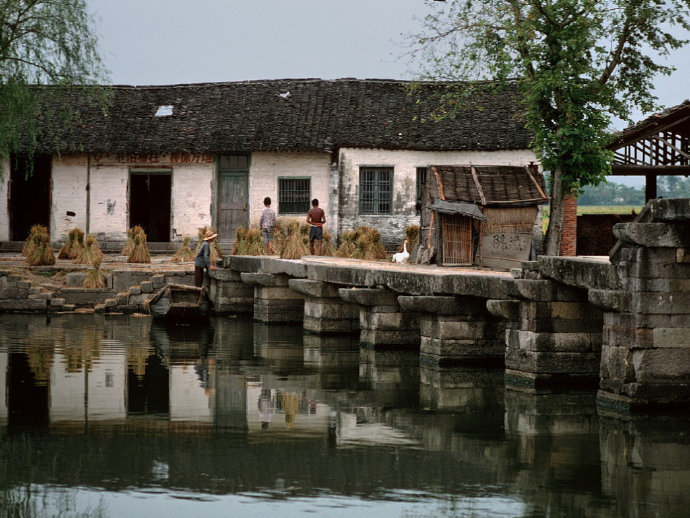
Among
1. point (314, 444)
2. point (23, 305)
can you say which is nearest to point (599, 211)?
point (23, 305)

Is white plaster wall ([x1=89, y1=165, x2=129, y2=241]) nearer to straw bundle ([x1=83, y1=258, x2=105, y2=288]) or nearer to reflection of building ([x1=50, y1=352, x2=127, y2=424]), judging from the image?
straw bundle ([x1=83, y1=258, x2=105, y2=288])

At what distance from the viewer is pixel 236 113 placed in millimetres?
33969

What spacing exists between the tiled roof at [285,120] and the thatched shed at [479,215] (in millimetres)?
6909

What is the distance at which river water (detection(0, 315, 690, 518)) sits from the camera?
852cm

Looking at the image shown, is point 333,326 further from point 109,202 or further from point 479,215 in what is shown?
point 109,202

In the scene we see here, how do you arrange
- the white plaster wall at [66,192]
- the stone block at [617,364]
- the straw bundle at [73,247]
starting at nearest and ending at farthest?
the stone block at [617,364] < the straw bundle at [73,247] < the white plaster wall at [66,192]

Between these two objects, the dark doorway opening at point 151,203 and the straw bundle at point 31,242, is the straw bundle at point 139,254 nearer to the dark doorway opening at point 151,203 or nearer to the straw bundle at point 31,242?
the straw bundle at point 31,242

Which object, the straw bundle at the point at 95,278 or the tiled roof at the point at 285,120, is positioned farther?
the tiled roof at the point at 285,120

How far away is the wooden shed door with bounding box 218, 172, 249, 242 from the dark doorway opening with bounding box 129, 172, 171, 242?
168cm

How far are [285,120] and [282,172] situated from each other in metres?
1.50

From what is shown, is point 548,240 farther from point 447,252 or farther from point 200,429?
point 200,429

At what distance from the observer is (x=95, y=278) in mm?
25922

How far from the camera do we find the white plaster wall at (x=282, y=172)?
1302 inches

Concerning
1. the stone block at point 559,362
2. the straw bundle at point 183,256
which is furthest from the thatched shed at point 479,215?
the stone block at point 559,362
